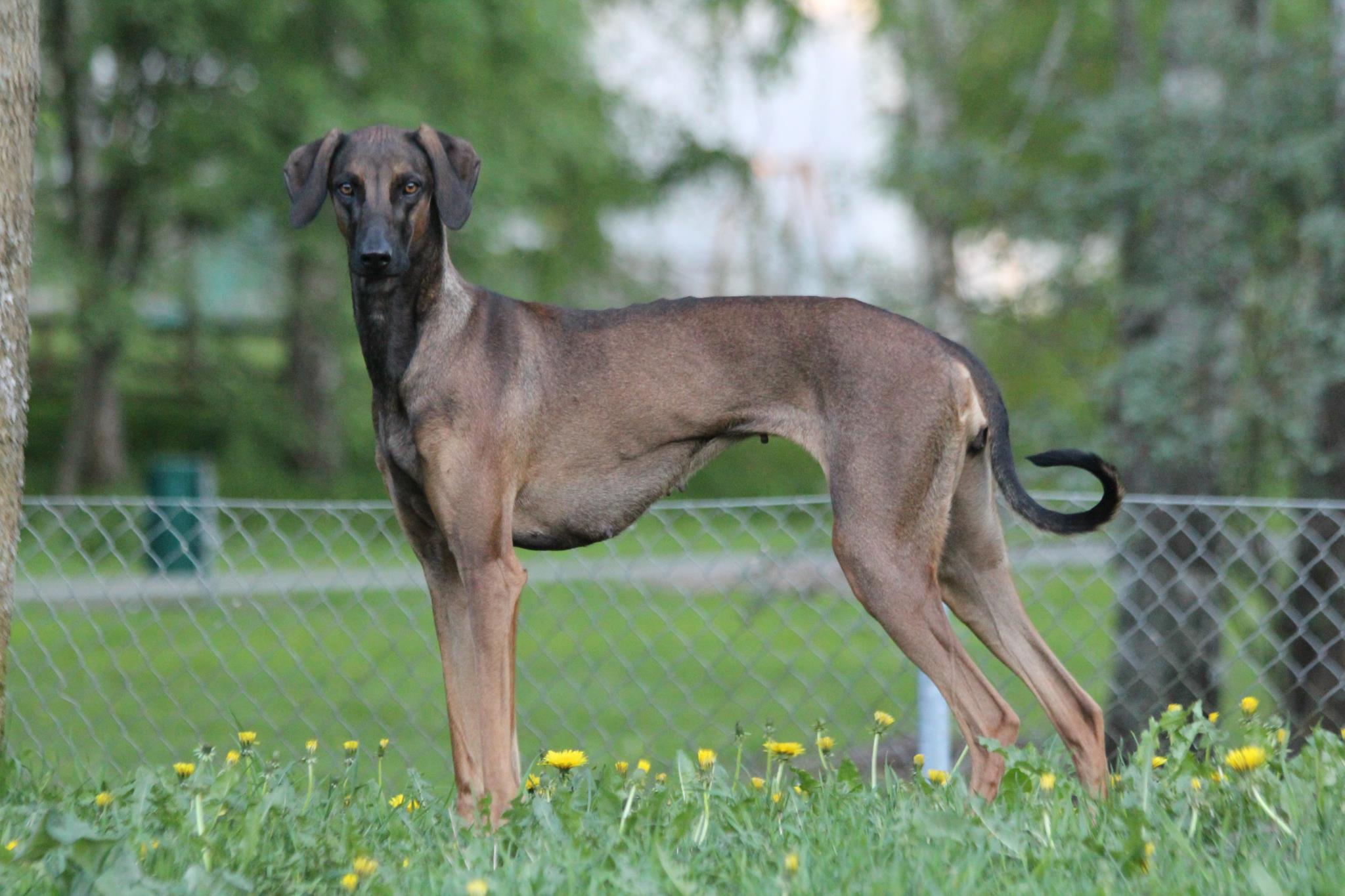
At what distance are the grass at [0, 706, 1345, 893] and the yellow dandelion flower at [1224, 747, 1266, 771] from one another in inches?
2.8

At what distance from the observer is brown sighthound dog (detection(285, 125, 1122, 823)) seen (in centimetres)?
372

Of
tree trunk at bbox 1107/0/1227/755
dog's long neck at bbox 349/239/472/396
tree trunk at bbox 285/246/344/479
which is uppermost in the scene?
dog's long neck at bbox 349/239/472/396

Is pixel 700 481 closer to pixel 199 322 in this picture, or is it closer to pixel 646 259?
pixel 646 259

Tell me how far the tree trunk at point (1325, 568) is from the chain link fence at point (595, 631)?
0.9 inches

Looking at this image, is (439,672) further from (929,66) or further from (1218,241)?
(929,66)

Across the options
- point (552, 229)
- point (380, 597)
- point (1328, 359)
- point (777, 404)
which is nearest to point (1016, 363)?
point (1328, 359)

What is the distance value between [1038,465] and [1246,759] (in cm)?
114

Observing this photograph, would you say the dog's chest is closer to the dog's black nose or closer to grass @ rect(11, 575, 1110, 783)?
the dog's black nose

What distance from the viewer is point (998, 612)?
13.4 feet

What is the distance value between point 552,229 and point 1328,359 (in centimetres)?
1359

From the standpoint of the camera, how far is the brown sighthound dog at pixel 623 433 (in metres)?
3.72

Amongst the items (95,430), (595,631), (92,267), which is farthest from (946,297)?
(95,430)

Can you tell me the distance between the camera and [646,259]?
866 inches

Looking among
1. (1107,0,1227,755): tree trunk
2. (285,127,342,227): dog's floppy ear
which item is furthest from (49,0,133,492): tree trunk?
(285,127,342,227): dog's floppy ear
